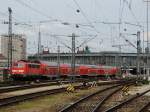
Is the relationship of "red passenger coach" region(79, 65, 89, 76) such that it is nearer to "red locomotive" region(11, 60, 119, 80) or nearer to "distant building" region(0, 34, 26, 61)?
"red locomotive" region(11, 60, 119, 80)

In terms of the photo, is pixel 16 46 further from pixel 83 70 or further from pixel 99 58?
pixel 99 58

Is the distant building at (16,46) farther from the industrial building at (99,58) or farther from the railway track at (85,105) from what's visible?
the railway track at (85,105)

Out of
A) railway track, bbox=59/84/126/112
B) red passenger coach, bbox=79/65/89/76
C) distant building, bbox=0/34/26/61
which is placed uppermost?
distant building, bbox=0/34/26/61

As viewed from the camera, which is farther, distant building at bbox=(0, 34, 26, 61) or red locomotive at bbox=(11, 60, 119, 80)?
distant building at bbox=(0, 34, 26, 61)

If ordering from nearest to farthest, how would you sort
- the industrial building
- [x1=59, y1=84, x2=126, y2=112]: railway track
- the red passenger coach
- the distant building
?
[x1=59, y1=84, x2=126, y2=112]: railway track, the red passenger coach, the distant building, the industrial building

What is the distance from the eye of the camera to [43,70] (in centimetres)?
6756

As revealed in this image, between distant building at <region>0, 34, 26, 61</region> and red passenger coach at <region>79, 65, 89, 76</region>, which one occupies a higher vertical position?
distant building at <region>0, 34, 26, 61</region>

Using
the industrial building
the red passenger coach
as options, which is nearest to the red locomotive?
the red passenger coach

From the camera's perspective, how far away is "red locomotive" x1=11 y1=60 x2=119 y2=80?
61.2 m

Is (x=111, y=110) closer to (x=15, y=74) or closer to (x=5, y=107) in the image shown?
(x=5, y=107)

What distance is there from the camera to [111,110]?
802 inches

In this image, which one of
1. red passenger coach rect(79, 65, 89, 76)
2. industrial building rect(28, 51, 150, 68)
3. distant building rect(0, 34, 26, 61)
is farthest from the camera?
industrial building rect(28, 51, 150, 68)

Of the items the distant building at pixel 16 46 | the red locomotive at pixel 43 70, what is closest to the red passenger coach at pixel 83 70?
the red locomotive at pixel 43 70

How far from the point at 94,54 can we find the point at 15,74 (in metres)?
89.1
